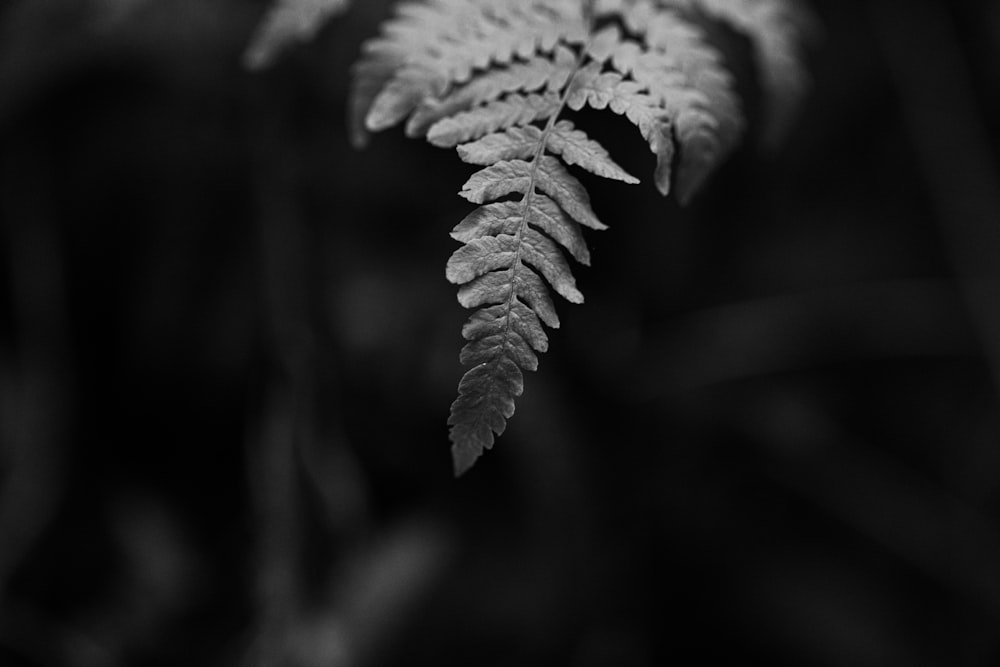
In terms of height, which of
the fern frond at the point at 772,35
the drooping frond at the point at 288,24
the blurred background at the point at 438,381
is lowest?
the blurred background at the point at 438,381

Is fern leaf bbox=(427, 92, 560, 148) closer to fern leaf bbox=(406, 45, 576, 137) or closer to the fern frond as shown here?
fern leaf bbox=(406, 45, 576, 137)

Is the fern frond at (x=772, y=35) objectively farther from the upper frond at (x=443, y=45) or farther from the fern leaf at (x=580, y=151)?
the fern leaf at (x=580, y=151)

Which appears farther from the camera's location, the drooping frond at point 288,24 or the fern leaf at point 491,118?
the drooping frond at point 288,24

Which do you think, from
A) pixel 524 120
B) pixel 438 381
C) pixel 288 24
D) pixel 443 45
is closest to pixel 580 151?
pixel 524 120

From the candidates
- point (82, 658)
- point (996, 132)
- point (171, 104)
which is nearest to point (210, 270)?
point (171, 104)

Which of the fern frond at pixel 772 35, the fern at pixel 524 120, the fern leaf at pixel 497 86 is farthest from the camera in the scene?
the fern frond at pixel 772 35

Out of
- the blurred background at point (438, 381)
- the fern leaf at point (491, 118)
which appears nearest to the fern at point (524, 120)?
the fern leaf at point (491, 118)

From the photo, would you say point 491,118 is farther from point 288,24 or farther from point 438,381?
point 438,381
